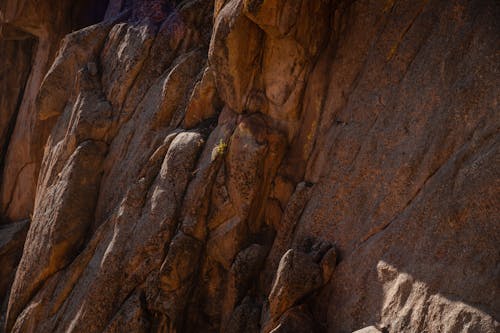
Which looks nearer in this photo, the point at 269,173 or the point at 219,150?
the point at 269,173

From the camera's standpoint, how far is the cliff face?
7.95 meters

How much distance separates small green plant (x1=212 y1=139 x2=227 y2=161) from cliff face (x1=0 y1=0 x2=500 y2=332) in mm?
57

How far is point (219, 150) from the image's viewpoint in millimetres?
12070

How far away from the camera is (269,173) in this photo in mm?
11727

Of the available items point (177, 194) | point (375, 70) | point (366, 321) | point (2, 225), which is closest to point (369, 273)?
point (366, 321)

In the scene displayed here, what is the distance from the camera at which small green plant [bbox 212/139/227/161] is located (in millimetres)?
12047

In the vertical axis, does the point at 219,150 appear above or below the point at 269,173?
above

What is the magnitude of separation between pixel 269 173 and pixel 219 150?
1275 millimetres

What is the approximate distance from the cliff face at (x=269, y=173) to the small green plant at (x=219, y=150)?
0.19 ft

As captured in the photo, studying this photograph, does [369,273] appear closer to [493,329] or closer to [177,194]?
[493,329]

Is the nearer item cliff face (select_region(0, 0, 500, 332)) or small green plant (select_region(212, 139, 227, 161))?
cliff face (select_region(0, 0, 500, 332))

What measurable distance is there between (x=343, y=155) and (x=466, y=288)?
3915 millimetres

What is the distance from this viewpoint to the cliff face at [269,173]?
7949mm

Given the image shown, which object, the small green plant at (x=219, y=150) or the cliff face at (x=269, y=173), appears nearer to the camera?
the cliff face at (x=269, y=173)
